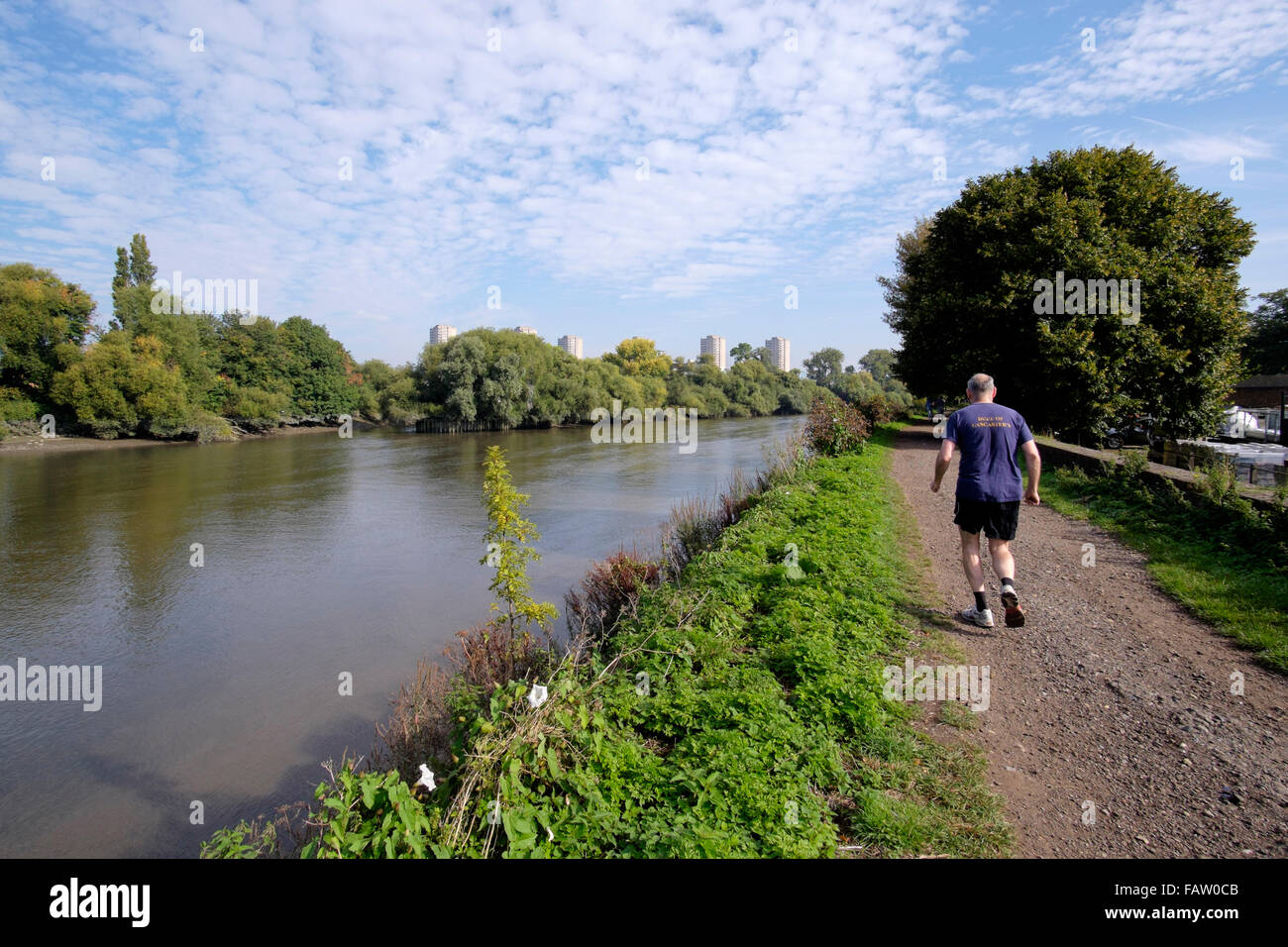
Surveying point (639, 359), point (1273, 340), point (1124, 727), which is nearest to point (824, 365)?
A: point (639, 359)

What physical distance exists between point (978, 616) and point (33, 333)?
55957mm

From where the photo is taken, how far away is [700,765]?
346 cm

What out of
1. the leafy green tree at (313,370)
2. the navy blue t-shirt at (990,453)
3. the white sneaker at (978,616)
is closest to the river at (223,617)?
the white sneaker at (978,616)

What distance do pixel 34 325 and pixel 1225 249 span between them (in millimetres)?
61074

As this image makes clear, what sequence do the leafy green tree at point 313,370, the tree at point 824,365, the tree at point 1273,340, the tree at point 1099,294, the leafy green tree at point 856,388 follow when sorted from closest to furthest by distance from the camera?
the tree at point 1099,294 < the tree at point 1273,340 < the leafy green tree at point 856,388 < the leafy green tree at point 313,370 < the tree at point 824,365

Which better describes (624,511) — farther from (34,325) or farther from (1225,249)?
(34,325)

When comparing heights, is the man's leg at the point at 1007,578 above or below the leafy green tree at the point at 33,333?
below

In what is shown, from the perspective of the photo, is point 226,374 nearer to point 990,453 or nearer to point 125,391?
point 125,391

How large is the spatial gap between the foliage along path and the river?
18.2 feet

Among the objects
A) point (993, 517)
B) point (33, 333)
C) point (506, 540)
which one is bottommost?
point (506, 540)

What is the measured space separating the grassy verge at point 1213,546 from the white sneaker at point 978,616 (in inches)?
70.3

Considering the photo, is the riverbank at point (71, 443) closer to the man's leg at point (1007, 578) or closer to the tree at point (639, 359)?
the man's leg at point (1007, 578)

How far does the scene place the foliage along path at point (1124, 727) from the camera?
2.96 meters
